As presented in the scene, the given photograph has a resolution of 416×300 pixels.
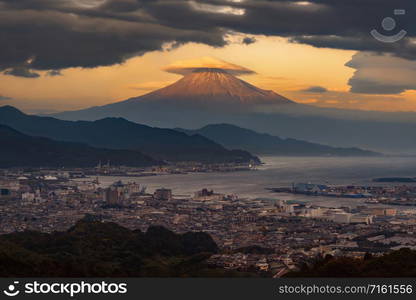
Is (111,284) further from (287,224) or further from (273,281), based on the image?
(287,224)

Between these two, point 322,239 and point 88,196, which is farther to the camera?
point 88,196

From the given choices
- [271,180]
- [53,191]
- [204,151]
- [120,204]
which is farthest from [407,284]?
[204,151]

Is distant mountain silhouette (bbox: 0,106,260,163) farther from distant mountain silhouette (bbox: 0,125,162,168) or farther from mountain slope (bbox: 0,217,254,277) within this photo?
mountain slope (bbox: 0,217,254,277)

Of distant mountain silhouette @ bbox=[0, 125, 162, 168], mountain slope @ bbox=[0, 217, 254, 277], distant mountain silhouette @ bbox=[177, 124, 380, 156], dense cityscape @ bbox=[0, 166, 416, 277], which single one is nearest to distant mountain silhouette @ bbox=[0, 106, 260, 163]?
distant mountain silhouette @ bbox=[0, 125, 162, 168]

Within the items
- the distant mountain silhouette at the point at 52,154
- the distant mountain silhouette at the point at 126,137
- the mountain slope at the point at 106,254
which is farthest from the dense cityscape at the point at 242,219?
the distant mountain silhouette at the point at 126,137

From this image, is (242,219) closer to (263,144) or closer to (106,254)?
(106,254)

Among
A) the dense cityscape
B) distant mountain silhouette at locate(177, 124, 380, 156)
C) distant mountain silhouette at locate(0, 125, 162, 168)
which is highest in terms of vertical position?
distant mountain silhouette at locate(177, 124, 380, 156)

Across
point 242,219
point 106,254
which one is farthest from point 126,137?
point 106,254
